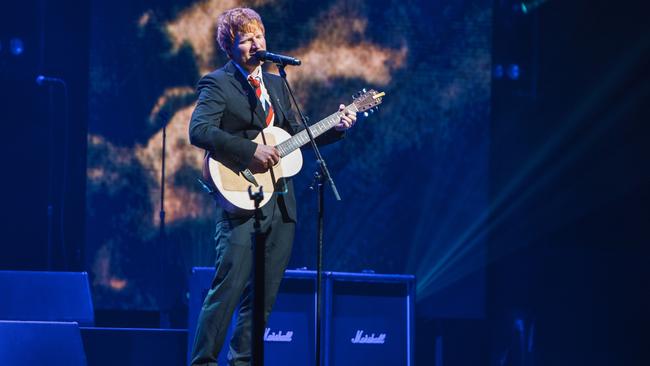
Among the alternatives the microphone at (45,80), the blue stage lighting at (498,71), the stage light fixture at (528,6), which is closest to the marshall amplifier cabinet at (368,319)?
the blue stage lighting at (498,71)

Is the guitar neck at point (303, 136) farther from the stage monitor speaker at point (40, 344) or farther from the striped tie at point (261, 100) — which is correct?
the stage monitor speaker at point (40, 344)

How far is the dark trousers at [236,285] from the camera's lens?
4.32m

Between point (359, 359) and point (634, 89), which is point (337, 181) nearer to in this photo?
point (359, 359)

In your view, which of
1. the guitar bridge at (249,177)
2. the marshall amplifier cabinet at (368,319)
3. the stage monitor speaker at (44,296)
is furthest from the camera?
the marshall amplifier cabinet at (368,319)

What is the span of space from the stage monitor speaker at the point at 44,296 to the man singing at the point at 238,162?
5.47ft

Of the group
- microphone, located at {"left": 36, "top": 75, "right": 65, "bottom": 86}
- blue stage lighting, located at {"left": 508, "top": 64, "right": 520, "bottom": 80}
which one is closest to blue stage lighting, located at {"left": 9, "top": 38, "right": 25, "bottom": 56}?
microphone, located at {"left": 36, "top": 75, "right": 65, "bottom": 86}

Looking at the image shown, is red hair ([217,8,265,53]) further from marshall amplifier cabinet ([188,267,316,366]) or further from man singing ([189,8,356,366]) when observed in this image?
marshall amplifier cabinet ([188,267,316,366])

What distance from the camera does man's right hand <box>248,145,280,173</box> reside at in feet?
14.4

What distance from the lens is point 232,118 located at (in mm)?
4531

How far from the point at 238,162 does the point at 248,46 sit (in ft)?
2.01

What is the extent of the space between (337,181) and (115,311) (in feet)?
6.55

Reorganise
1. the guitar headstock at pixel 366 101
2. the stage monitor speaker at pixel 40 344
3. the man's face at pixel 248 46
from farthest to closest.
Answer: the guitar headstock at pixel 366 101, the stage monitor speaker at pixel 40 344, the man's face at pixel 248 46

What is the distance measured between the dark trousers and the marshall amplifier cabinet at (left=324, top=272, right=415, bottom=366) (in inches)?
59.6

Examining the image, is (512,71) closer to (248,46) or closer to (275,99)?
(275,99)
